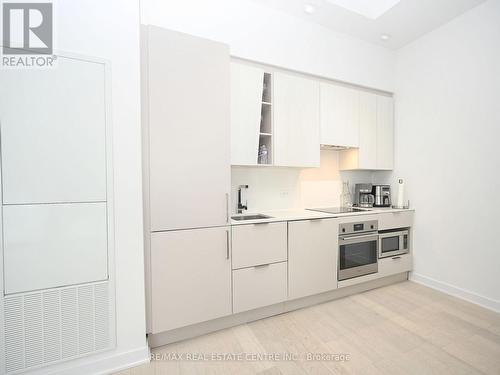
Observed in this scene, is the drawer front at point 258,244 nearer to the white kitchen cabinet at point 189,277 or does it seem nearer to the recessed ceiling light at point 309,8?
the white kitchen cabinet at point 189,277

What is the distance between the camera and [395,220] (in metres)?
2.88

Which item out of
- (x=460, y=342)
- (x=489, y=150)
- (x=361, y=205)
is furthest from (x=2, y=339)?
(x=489, y=150)

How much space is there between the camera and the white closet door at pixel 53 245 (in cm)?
134

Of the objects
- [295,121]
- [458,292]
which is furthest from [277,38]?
[458,292]

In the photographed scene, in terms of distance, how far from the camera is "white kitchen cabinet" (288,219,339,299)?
7.36 feet

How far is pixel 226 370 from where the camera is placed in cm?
158

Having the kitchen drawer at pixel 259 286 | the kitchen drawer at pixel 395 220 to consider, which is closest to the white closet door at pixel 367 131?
the kitchen drawer at pixel 395 220

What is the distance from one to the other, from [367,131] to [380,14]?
1252mm

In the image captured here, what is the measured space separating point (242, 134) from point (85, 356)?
6.59ft

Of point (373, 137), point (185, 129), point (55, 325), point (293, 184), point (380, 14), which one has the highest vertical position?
point (380, 14)

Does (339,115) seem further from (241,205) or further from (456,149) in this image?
(241,205)

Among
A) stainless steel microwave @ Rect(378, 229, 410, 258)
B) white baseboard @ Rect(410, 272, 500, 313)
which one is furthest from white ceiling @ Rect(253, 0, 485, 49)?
white baseboard @ Rect(410, 272, 500, 313)

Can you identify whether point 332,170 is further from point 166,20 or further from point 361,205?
point 166,20

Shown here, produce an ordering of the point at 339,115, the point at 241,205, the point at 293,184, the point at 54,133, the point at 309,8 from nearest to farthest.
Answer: the point at 54,133 → the point at 309,8 → the point at 241,205 → the point at 339,115 → the point at 293,184
